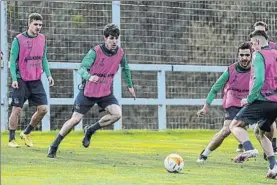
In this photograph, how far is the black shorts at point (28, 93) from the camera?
46.1ft

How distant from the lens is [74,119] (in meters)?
12.7

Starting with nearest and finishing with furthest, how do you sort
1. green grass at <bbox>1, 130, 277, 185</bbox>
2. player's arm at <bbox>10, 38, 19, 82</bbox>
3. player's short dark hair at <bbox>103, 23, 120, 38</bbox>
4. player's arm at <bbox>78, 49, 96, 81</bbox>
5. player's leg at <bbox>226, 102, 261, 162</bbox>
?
green grass at <bbox>1, 130, 277, 185</bbox> < player's leg at <bbox>226, 102, 261, 162</bbox> < player's arm at <bbox>78, 49, 96, 81</bbox> < player's short dark hair at <bbox>103, 23, 120, 38</bbox> < player's arm at <bbox>10, 38, 19, 82</bbox>

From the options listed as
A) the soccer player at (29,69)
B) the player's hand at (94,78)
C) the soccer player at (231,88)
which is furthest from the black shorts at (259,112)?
the soccer player at (29,69)

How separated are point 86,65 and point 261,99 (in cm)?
287

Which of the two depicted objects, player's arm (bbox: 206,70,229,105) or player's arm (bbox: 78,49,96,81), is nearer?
player's arm (bbox: 78,49,96,81)

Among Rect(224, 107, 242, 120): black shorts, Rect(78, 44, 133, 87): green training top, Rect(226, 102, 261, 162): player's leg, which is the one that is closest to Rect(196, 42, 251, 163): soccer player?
Rect(224, 107, 242, 120): black shorts

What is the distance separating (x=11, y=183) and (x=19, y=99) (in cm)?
498

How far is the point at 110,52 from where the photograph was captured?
1294 centimetres

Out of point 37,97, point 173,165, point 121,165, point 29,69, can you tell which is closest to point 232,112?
point 121,165

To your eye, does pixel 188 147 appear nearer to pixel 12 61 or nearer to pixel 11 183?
pixel 12 61

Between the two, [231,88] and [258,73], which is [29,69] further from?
[258,73]

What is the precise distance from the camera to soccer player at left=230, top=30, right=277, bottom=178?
10.2 meters

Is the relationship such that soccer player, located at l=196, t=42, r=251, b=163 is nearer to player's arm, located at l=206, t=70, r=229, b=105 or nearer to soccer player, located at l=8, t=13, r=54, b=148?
player's arm, located at l=206, t=70, r=229, b=105

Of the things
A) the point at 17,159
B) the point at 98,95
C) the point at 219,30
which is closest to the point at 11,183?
the point at 17,159
